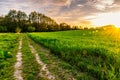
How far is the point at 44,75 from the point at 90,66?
9.06 ft

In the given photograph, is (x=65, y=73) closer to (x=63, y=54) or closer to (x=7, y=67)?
(x=7, y=67)

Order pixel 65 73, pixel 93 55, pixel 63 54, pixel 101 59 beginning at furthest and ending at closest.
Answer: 1. pixel 63 54
2. pixel 93 55
3. pixel 101 59
4. pixel 65 73

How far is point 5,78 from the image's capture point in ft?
34.9

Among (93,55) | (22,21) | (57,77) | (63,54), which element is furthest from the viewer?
(22,21)

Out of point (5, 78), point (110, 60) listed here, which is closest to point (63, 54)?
point (110, 60)

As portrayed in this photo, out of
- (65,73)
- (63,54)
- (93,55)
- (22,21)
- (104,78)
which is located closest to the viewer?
(104,78)

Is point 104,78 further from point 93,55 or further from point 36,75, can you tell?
point 93,55

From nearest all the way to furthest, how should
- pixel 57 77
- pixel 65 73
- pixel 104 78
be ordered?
pixel 104 78 < pixel 57 77 < pixel 65 73

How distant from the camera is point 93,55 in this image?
577 inches

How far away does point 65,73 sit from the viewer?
37.3 feet

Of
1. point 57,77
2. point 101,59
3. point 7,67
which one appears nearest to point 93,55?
point 101,59

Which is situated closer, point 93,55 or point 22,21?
point 93,55

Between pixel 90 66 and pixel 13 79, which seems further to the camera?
pixel 90 66

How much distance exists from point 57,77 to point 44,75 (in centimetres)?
78
